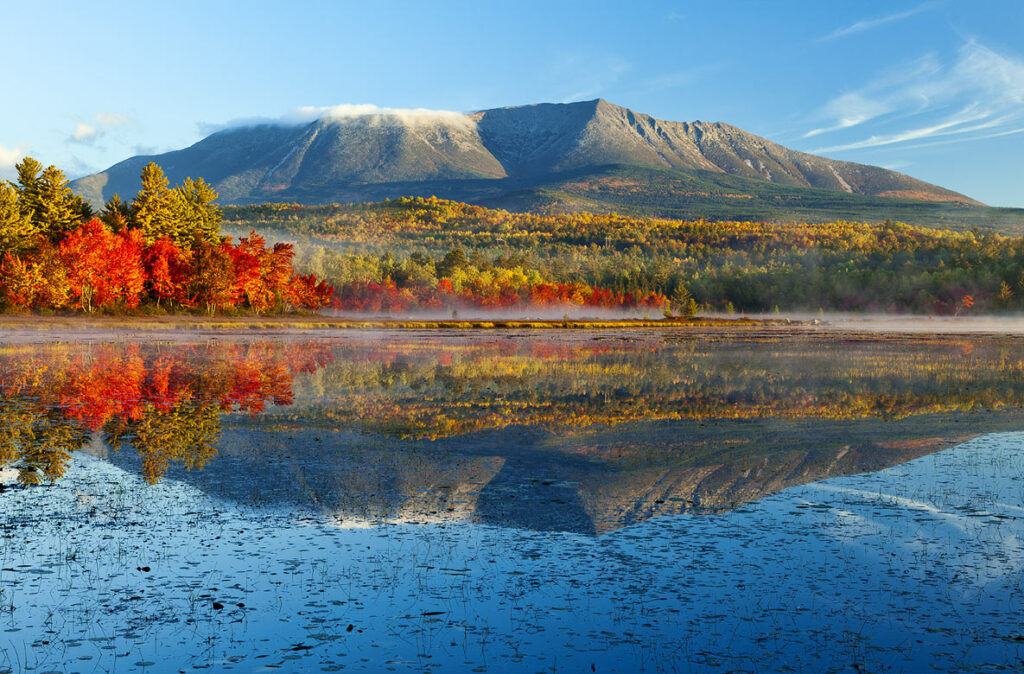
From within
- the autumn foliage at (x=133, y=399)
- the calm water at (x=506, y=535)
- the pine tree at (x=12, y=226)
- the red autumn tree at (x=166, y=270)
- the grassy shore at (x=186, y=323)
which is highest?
the pine tree at (x=12, y=226)

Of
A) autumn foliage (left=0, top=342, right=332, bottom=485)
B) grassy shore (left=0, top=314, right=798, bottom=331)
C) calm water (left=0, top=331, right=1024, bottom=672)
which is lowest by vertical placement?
grassy shore (left=0, top=314, right=798, bottom=331)

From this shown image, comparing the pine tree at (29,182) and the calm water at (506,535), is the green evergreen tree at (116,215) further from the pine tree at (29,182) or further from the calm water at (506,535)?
the calm water at (506,535)

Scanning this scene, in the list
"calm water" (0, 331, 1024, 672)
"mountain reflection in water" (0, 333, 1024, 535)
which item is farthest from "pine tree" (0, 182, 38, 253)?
"calm water" (0, 331, 1024, 672)

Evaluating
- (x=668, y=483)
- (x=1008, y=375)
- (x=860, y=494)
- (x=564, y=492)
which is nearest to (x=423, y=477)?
(x=564, y=492)

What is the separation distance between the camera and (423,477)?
14.8m

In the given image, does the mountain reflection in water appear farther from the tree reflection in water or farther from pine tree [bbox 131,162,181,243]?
pine tree [bbox 131,162,181,243]

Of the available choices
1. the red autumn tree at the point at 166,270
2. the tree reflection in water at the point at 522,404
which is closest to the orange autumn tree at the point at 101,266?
the red autumn tree at the point at 166,270

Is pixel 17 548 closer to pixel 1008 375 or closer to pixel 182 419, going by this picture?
pixel 182 419

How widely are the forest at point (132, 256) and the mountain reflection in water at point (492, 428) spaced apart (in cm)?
5058

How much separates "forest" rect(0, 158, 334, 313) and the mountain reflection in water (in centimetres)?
5058

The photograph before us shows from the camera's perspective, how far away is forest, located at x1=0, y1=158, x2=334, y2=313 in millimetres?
83938

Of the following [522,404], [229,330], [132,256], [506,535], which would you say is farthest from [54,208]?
[506,535]

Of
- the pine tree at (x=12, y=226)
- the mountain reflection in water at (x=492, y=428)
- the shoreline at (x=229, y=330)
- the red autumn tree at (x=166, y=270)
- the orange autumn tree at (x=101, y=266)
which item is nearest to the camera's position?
the mountain reflection in water at (x=492, y=428)

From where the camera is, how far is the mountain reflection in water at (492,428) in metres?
13.7
